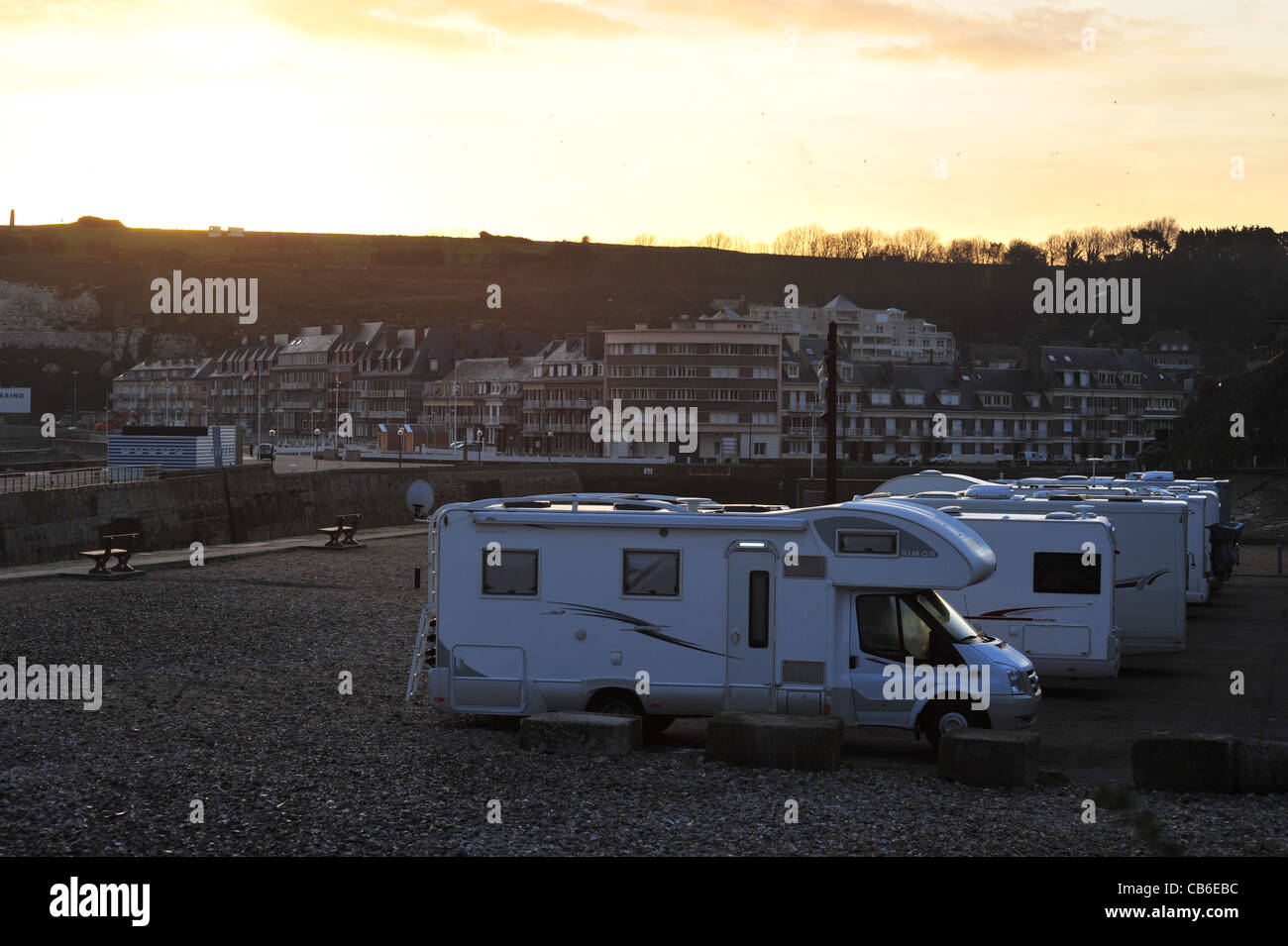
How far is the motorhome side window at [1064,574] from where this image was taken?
2053 cm

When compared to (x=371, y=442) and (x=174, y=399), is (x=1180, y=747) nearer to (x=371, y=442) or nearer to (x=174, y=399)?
(x=371, y=442)

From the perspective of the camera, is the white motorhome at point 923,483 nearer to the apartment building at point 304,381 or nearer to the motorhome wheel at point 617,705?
the motorhome wheel at point 617,705

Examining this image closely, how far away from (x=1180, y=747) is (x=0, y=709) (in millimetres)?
12650

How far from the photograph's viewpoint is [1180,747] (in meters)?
13.6

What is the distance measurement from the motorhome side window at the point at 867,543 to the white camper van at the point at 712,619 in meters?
0.02

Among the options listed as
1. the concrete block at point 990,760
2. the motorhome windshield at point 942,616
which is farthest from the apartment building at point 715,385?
the concrete block at point 990,760

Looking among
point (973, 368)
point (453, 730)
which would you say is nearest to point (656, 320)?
point (973, 368)

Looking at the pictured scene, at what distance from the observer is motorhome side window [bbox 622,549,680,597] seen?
51.4 feet

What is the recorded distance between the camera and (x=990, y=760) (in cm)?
1369

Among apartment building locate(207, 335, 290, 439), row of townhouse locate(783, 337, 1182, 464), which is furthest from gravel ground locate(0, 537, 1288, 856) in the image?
apartment building locate(207, 335, 290, 439)

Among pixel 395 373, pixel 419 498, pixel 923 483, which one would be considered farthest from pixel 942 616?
pixel 395 373

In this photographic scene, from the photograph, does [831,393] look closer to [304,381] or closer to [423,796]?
[423,796]

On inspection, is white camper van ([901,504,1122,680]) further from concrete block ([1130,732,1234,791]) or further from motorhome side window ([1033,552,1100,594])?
concrete block ([1130,732,1234,791])

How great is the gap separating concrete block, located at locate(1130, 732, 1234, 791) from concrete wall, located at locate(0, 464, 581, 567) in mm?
40427
